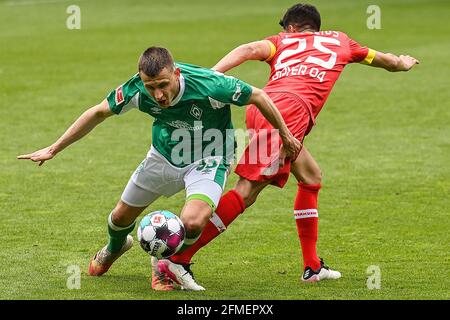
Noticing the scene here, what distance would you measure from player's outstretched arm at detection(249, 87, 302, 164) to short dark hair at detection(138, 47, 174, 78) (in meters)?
0.63

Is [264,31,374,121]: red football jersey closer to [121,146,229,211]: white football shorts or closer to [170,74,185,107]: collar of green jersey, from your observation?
[121,146,229,211]: white football shorts

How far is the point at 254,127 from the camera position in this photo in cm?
834

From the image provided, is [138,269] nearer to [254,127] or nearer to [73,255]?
[73,255]

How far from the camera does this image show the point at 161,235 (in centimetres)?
743

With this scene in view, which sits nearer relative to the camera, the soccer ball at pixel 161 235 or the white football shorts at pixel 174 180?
the soccer ball at pixel 161 235

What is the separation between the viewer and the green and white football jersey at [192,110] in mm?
7523

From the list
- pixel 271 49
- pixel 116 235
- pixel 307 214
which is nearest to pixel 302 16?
pixel 271 49

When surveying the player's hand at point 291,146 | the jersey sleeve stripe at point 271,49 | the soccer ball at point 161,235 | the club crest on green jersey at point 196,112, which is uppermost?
the jersey sleeve stripe at point 271,49

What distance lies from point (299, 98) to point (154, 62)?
1.51 m

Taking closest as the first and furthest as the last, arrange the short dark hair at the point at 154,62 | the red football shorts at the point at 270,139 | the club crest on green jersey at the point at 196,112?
the short dark hair at the point at 154,62 → the club crest on green jersey at the point at 196,112 → the red football shorts at the point at 270,139

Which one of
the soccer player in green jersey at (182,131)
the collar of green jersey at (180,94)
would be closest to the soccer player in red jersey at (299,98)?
the soccer player in green jersey at (182,131)

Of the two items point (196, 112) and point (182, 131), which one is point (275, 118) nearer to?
point (196, 112)

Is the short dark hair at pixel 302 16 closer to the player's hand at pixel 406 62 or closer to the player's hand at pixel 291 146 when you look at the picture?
the player's hand at pixel 406 62

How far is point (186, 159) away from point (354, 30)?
2130cm
